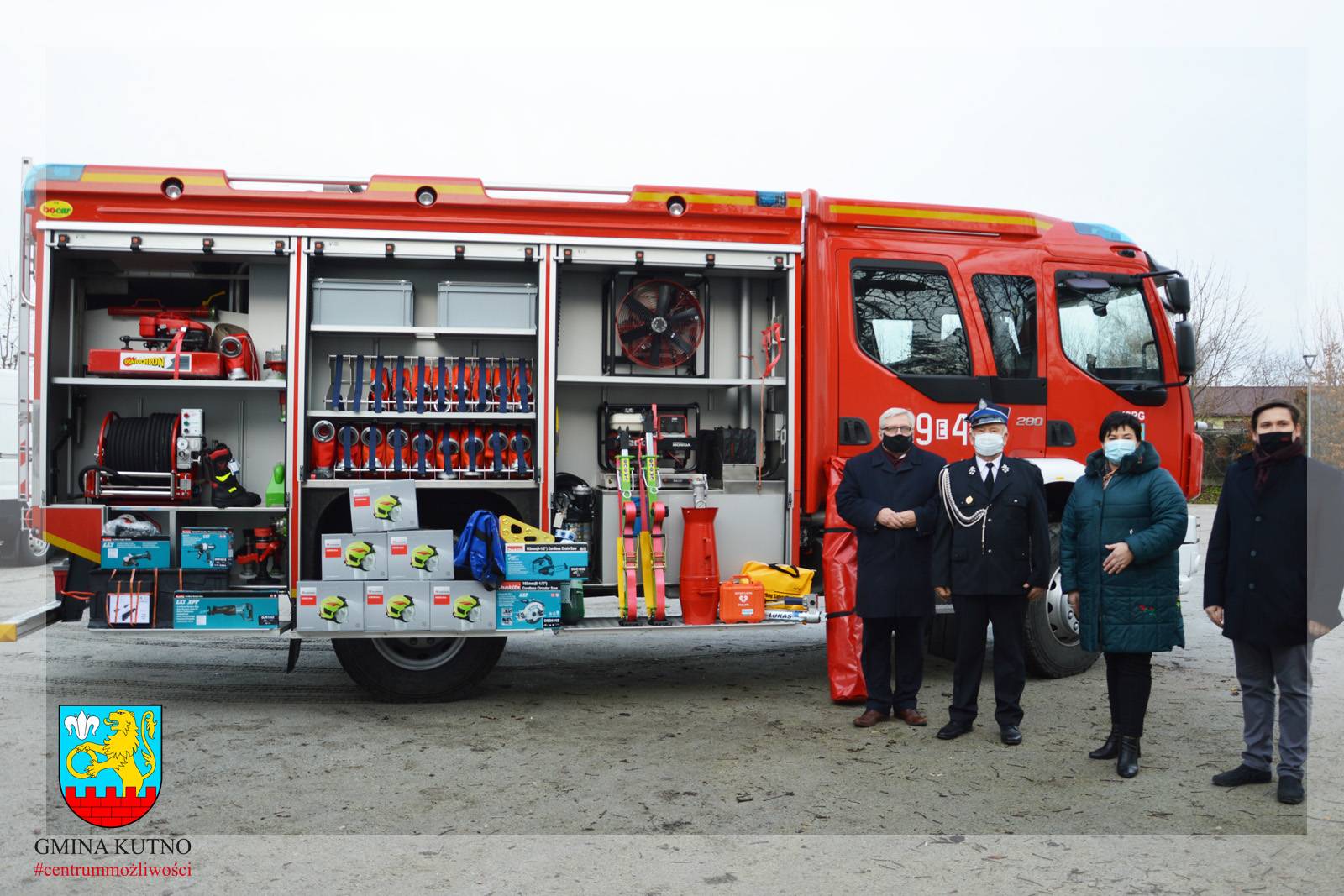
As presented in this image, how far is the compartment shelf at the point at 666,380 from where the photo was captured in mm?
6613

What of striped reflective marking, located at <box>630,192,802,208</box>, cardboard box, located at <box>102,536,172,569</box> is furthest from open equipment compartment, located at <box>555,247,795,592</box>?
cardboard box, located at <box>102,536,172,569</box>

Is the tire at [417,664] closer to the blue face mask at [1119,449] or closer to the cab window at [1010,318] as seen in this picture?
the blue face mask at [1119,449]

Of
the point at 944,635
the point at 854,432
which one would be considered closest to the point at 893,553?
the point at 854,432

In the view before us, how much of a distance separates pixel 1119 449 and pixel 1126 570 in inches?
24.1

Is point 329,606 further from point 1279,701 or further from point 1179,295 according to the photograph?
point 1179,295

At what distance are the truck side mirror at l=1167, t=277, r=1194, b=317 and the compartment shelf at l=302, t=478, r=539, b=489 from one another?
4.29 metres

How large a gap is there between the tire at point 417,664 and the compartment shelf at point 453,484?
0.93 metres

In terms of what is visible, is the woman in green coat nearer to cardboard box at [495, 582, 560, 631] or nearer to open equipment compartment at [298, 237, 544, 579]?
cardboard box at [495, 582, 560, 631]

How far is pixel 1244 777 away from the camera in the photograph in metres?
4.83

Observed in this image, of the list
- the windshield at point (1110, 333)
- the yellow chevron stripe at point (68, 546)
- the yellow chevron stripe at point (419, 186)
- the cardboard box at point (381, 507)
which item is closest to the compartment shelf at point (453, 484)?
the cardboard box at point (381, 507)

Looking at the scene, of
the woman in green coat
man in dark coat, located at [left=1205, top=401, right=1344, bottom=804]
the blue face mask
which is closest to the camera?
man in dark coat, located at [left=1205, top=401, right=1344, bottom=804]

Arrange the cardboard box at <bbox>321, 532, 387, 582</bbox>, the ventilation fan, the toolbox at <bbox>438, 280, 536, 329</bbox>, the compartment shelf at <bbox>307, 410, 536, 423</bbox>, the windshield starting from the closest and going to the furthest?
the cardboard box at <bbox>321, 532, 387, 582</bbox> → the compartment shelf at <bbox>307, 410, 536, 423</bbox> → the toolbox at <bbox>438, 280, 536, 329</bbox> → the ventilation fan → the windshield

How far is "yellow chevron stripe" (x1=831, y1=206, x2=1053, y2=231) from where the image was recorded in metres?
6.70

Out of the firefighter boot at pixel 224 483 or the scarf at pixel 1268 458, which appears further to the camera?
the firefighter boot at pixel 224 483
